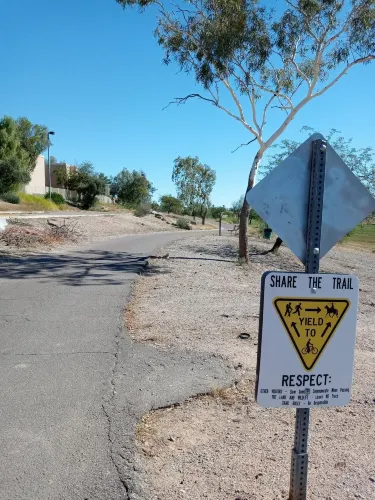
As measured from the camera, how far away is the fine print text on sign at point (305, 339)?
97.7 inches

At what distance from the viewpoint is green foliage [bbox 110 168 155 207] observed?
7719 cm

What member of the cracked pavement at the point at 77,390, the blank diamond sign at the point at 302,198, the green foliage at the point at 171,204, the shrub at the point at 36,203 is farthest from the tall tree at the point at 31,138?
the blank diamond sign at the point at 302,198

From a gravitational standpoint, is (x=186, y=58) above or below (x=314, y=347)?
above

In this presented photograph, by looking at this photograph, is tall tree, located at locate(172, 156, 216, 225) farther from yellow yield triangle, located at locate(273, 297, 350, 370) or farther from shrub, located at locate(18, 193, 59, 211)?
yellow yield triangle, located at locate(273, 297, 350, 370)

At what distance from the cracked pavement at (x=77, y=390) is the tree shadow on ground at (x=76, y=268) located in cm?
191

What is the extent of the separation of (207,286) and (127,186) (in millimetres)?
68994

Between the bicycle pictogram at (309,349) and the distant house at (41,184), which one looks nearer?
the bicycle pictogram at (309,349)

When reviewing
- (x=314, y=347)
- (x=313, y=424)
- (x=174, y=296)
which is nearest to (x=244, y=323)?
(x=174, y=296)

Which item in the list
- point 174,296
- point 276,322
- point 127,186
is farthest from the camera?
point 127,186

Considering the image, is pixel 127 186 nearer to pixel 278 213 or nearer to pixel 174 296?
pixel 174 296

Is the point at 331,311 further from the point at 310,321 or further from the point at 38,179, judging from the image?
the point at 38,179

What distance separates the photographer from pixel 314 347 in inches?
102

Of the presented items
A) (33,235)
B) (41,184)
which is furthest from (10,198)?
→ (33,235)

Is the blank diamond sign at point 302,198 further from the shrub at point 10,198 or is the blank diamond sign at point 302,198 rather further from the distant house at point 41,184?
the distant house at point 41,184
